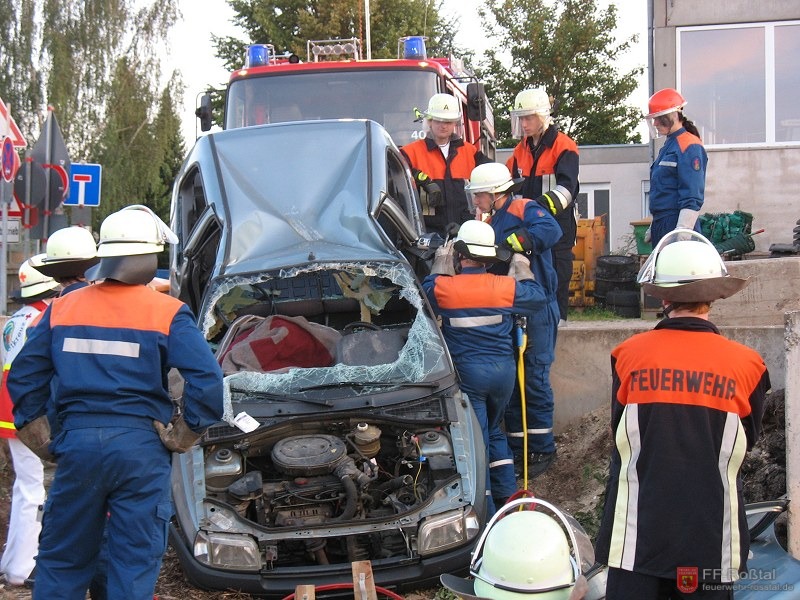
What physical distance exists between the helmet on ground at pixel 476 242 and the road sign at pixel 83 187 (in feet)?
18.1

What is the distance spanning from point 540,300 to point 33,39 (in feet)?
85.9

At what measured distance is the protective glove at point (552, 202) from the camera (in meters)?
7.04

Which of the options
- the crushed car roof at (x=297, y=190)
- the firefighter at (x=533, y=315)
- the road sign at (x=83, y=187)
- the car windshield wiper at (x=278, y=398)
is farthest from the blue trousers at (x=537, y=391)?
the road sign at (x=83, y=187)

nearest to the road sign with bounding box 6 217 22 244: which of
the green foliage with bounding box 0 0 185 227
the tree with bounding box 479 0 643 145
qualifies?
the green foliage with bounding box 0 0 185 227

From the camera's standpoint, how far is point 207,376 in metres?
4.02

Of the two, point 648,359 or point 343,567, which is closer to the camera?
point 648,359

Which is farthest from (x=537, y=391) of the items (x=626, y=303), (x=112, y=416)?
(x=626, y=303)

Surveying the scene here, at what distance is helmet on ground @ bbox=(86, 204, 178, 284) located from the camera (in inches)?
161

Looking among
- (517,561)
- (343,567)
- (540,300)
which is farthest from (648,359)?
(540,300)

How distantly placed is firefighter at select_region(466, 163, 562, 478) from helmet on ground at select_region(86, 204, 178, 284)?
2.98 meters

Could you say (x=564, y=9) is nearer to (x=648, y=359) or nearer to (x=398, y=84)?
(x=398, y=84)

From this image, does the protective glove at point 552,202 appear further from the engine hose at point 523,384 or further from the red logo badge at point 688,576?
the red logo badge at point 688,576

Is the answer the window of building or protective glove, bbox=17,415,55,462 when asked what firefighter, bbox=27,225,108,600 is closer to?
protective glove, bbox=17,415,55,462

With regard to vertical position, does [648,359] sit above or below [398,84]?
below
